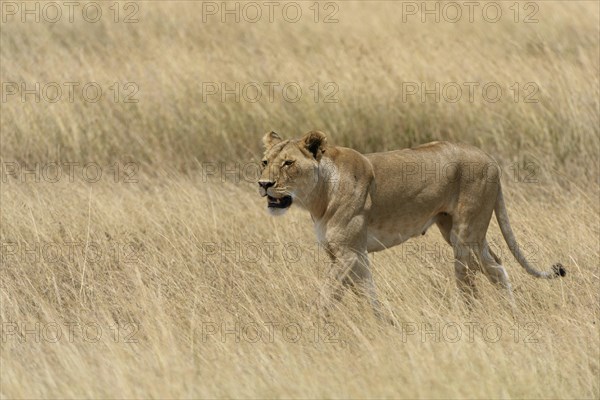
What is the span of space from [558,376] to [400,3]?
9.92 metres

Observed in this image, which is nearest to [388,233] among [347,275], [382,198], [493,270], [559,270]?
[382,198]

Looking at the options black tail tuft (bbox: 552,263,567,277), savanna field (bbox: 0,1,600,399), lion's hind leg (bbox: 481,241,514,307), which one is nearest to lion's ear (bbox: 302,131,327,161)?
savanna field (bbox: 0,1,600,399)

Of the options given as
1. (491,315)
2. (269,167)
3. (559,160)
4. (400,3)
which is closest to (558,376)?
(491,315)

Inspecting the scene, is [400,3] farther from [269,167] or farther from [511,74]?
[269,167]

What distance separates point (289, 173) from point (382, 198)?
642mm

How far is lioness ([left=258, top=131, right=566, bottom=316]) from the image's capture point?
6902 mm

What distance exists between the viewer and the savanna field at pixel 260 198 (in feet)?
19.4

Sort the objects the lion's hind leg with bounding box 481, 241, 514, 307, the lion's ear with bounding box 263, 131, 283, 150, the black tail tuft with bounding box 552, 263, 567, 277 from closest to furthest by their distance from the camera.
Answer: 1. the lion's ear with bounding box 263, 131, 283, 150
2. the black tail tuft with bounding box 552, 263, 567, 277
3. the lion's hind leg with bounding box 481, 241, 514, 307

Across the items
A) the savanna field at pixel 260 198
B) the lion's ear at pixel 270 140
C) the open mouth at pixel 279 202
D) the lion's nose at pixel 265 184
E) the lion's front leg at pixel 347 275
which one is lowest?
the savanna field at pixel 260 198

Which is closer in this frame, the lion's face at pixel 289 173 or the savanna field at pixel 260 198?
the savanna field at pixel 260 198

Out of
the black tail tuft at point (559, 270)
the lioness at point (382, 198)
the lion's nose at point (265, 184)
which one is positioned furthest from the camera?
the black tail tuft at point (559, 270)

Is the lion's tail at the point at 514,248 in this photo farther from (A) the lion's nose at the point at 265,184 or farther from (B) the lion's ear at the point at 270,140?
(A) the lion's nose at the point at 265,184

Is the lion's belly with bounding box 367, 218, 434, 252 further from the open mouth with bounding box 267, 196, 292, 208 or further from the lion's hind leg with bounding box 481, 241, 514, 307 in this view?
the open mouth with bounding box 267, 196, 292, 208

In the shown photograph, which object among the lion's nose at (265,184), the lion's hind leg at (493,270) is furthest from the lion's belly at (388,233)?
the lion's nose at (265,184)
